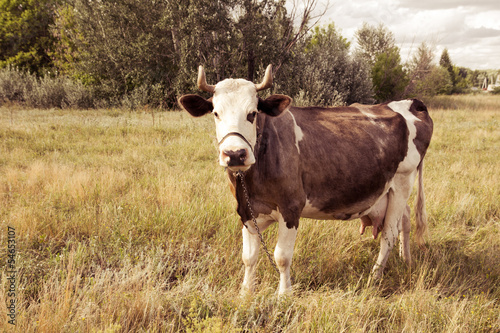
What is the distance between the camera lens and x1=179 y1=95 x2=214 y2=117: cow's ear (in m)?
2.81

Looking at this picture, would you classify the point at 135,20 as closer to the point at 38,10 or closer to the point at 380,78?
the point at 38,10

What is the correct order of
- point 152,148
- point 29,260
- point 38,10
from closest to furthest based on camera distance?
point 29,260
point 152,148
point 38,10

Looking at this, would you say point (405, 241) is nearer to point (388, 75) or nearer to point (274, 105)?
point (274, 105)

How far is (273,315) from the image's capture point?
252 centimetres

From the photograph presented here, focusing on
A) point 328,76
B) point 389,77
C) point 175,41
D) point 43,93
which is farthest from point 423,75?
point 43,93

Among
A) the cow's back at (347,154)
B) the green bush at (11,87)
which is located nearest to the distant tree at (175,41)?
the green bush at (11,87)

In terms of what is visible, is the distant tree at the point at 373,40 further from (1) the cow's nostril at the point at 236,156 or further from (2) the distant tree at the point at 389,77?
(1) the cow's nostril at the point at 236,156

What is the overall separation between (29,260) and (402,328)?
10.5ft

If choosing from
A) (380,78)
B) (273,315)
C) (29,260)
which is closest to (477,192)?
(273,315)

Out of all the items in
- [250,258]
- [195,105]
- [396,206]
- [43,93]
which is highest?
[43,93]

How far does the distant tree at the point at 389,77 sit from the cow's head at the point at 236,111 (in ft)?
76.0

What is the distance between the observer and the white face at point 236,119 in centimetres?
227

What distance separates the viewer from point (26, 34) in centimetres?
2608

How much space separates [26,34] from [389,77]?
2823 cm
